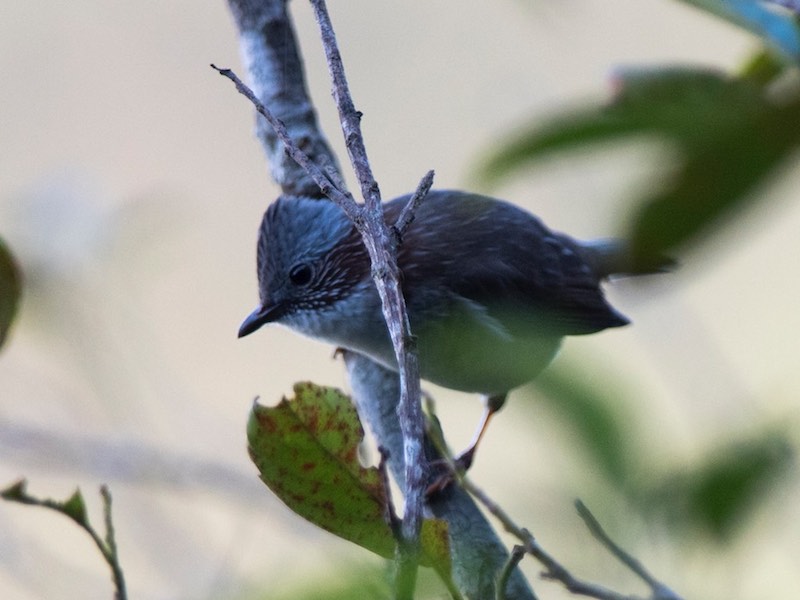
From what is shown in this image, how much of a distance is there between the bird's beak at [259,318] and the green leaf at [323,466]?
5.34 ft

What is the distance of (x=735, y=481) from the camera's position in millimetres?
847

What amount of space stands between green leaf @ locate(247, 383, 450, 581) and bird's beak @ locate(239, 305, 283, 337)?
64.0 inches

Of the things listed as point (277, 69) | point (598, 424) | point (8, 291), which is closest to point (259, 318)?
point (277, 69)

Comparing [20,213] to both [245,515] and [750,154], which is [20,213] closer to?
[245,515]

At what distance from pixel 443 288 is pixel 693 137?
208cm

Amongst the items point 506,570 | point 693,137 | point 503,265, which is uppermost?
point 693,137

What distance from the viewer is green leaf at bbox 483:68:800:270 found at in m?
0.57

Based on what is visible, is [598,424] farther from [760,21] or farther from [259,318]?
[259,318]

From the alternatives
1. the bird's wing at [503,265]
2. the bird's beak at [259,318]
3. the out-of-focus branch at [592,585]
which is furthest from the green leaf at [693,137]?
the bird's beak at [259,318]

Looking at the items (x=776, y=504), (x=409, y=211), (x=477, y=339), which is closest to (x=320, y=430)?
(x=409, y=211)

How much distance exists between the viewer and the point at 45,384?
9.13ft

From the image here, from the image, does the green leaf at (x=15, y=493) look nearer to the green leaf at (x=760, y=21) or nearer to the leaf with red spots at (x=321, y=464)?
the leaf with red spots at (x=321, y=464)

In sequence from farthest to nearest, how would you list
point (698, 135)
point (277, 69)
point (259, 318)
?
point (259, 318) → point (277, 69) → point (698, 135)

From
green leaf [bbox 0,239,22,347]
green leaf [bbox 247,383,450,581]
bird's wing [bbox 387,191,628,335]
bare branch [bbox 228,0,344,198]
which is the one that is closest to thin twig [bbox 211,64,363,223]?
green leaf [bbox 247,383,450,581]
